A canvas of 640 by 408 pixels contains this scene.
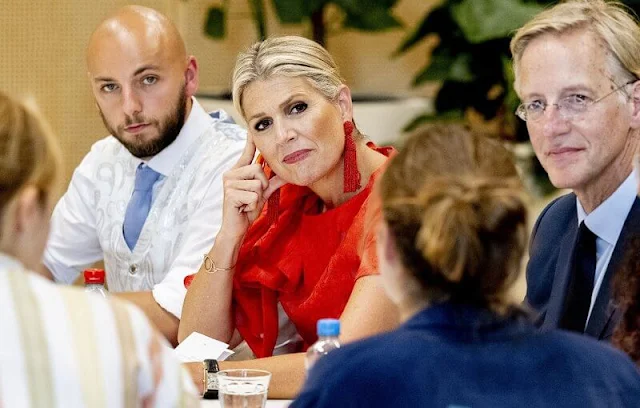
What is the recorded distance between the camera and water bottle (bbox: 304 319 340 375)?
1.96m

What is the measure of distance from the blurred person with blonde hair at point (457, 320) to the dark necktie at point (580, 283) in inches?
27.0

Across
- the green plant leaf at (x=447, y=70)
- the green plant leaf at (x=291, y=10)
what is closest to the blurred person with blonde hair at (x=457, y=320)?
the green plant leaf at (x=447, y=70)

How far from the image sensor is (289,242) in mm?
2637

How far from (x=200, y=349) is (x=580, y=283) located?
0.87 metres

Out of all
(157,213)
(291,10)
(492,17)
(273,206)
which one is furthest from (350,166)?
(291,10)

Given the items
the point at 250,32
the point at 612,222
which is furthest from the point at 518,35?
the point at 250,32

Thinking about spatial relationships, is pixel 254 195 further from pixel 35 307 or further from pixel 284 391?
pixel 35 307

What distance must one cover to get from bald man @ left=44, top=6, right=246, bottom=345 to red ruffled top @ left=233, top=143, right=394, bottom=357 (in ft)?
1.17

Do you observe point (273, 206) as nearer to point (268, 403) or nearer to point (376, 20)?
point (268, 403)

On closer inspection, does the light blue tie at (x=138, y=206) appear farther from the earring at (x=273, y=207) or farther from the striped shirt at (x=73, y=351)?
the striped shirt at (x=73, y=351)

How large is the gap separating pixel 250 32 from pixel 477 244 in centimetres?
396

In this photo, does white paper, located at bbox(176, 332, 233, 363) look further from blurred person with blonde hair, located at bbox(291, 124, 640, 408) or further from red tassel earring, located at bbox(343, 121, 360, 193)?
blurred person with blonde hair, located at bbox(291, 124, 640, 408)

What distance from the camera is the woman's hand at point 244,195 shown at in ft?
8.59

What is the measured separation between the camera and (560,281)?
7.27 ft
